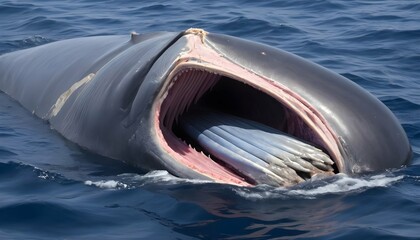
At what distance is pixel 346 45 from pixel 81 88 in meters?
6.61

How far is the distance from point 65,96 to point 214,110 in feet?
5.12

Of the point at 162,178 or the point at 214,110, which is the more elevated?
the point at 214,110

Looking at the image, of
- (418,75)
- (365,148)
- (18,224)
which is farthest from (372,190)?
(418,75)

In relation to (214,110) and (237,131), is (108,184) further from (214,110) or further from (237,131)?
(214,110)

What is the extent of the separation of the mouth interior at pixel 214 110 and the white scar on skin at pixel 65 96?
106 cm

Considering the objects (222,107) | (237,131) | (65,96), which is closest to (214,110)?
(222,107)

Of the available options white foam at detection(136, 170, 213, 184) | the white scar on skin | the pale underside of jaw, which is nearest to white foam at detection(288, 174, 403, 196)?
the pale underside of jaw

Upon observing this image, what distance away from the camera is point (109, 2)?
19.6 meters

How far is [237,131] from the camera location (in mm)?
8062

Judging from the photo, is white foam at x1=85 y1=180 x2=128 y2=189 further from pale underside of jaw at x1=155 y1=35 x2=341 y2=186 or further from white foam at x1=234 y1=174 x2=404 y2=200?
white foam at x1=234 y1=174 x2=404 y2=200

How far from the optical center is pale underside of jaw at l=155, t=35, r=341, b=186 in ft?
24.9

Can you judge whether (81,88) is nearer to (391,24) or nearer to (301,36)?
(301,36)

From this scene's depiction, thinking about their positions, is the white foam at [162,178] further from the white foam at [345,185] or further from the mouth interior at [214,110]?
the white foam at [345,185]

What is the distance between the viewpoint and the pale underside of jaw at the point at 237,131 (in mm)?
7602
